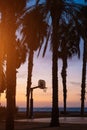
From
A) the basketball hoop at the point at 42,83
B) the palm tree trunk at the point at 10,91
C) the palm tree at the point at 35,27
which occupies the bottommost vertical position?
the palm tree trunk at the point at 10,91

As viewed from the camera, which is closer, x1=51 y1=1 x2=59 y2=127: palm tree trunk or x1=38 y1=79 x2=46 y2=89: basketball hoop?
x1=51 y1=1 x2=59 y2=127: palm tree trunk

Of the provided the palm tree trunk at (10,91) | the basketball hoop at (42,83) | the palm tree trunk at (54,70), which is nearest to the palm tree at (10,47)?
the palm tree trunk at (10,91)

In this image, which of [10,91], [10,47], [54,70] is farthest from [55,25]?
[10,91]

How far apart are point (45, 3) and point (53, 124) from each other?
26.4 feet

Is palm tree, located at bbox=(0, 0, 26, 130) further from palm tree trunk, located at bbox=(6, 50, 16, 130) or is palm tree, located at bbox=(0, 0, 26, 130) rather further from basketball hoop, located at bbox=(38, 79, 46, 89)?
basketball hoop, located at bbox=(38, 79, 46, 89)

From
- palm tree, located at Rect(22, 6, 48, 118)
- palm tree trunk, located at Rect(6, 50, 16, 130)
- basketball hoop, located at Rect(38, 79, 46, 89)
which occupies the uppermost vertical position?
palm tree, located at Rect(22, 6, 48, 118)

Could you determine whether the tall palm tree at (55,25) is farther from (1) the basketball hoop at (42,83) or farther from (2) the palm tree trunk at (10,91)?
(1) the basketball hoop at (42,83)

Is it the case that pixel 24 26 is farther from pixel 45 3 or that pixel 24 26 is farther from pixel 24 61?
pixel 24 61

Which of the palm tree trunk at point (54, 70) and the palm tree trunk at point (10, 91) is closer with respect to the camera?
the palm tree trunk at point (10, 91)

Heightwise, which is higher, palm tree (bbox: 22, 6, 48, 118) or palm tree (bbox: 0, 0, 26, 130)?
palm tree (bbox: 22, 6, 48, 118)

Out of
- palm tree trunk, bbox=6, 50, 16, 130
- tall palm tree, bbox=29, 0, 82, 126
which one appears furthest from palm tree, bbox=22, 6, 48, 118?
palm tree trunk, bbox=6, 50, 16, 130

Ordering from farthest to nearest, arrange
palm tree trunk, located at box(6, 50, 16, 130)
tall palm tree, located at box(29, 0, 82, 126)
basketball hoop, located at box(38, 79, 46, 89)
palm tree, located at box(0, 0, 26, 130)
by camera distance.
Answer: basketball hoop, located at box(38, 79, 46, 89), tall palm tree, located at box(29, 0, 82, 126), palm tree, located at box(0, 0, 26, 130), palm tree trunk, located at box(6, 50, 16, 130)

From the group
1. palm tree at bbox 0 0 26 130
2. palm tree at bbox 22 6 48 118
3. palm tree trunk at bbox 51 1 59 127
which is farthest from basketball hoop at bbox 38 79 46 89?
palm tree at bbox 0 0 26 130

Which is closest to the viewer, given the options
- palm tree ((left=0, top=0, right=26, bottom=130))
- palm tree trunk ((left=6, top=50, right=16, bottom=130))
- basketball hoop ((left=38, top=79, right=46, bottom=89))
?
palm tree trunk ((left=6, top=50, right=16, bottom=130))
